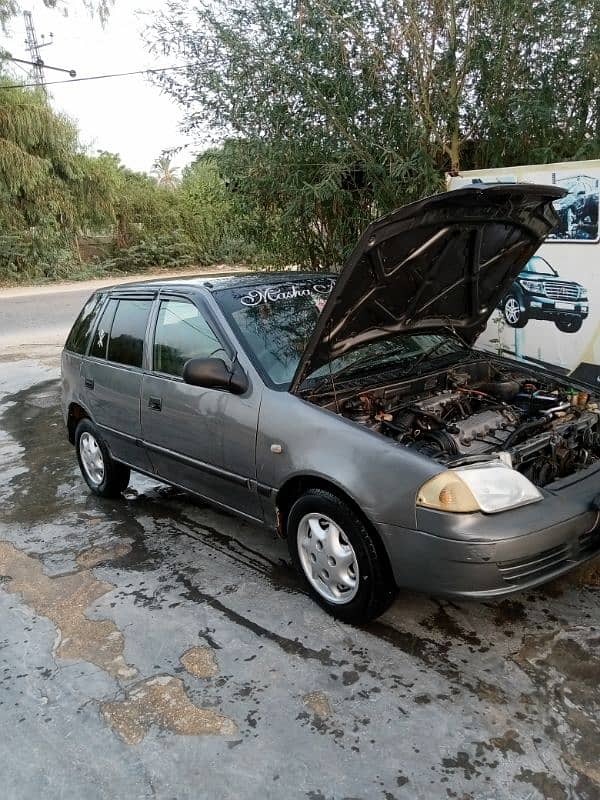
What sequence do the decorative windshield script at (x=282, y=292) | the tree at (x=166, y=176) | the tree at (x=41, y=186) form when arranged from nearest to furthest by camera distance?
1. the decorative windshield script at (x=282, y=292)
2. the tree at (x=41, y=186)
3. the tree at (x=166, y=176)

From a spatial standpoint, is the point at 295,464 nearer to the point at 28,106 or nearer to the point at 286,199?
the point at 286,199

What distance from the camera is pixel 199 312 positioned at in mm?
3990

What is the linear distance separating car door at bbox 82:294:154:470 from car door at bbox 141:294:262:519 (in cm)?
15

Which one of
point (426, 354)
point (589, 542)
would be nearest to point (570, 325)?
point (426, 354)

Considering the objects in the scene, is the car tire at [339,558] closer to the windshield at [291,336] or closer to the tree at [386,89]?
the windshield at [291,336]

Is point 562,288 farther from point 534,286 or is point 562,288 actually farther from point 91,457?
point 91,457

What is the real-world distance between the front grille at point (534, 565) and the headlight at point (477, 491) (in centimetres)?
22

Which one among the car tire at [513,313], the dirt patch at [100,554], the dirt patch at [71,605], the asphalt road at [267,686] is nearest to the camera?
the asphalt road at [267,686]

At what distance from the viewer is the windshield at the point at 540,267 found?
554cm

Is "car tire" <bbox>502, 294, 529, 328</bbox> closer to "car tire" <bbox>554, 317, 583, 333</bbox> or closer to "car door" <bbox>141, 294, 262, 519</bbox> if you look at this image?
"car tire" <bbox>554, 317, 583, 333</bbox>

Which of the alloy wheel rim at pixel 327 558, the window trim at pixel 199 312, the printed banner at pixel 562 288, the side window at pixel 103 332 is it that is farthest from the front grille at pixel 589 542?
the side window at pixel 103 332

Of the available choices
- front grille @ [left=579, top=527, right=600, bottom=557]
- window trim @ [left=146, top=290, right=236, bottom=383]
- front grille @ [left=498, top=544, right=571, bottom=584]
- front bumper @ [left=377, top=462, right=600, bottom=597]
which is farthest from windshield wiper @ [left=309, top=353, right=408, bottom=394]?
front grille @ [left=579, top=527, right=600, bottom=557]

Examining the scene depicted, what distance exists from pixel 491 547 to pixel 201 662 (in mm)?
1391

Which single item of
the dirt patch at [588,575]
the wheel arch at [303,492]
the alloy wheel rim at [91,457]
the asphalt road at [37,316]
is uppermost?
the wheel arch at [303,492]
